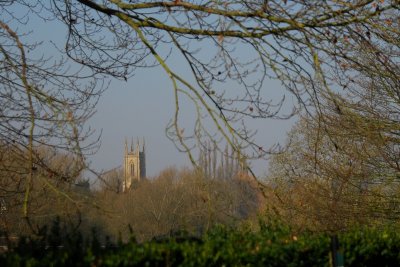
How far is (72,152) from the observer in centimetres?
756

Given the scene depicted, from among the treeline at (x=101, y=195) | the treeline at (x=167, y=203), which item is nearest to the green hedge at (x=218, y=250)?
the treeline at (x=101, y=195)

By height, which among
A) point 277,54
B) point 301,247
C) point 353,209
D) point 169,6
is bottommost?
point 301,247

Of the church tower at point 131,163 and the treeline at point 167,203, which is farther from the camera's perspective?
the church tower at point 131,163

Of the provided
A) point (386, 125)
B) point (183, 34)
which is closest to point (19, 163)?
point (183, 34)

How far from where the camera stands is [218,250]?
455 cm

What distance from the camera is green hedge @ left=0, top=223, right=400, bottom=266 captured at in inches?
150

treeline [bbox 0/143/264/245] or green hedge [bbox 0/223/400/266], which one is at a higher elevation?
treeline [bbox 0/143/264/245]

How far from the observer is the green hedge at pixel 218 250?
381 cm

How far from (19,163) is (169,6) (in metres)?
2.83

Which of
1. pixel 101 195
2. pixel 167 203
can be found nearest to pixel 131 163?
pixel 167 203

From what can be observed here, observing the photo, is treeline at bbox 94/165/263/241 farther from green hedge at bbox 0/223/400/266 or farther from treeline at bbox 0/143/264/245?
green hedge at bbox 0/223/400/266

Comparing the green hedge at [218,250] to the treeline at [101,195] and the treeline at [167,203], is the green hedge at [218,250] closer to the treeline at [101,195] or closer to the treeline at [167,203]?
the treeline at [101,195]

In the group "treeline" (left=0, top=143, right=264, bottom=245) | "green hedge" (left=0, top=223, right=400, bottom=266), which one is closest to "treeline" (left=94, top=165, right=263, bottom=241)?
"treeline" (left=0, top=143, right=264, bottom=245)

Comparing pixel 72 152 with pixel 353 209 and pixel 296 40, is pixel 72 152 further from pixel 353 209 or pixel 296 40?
pixel 353 209
